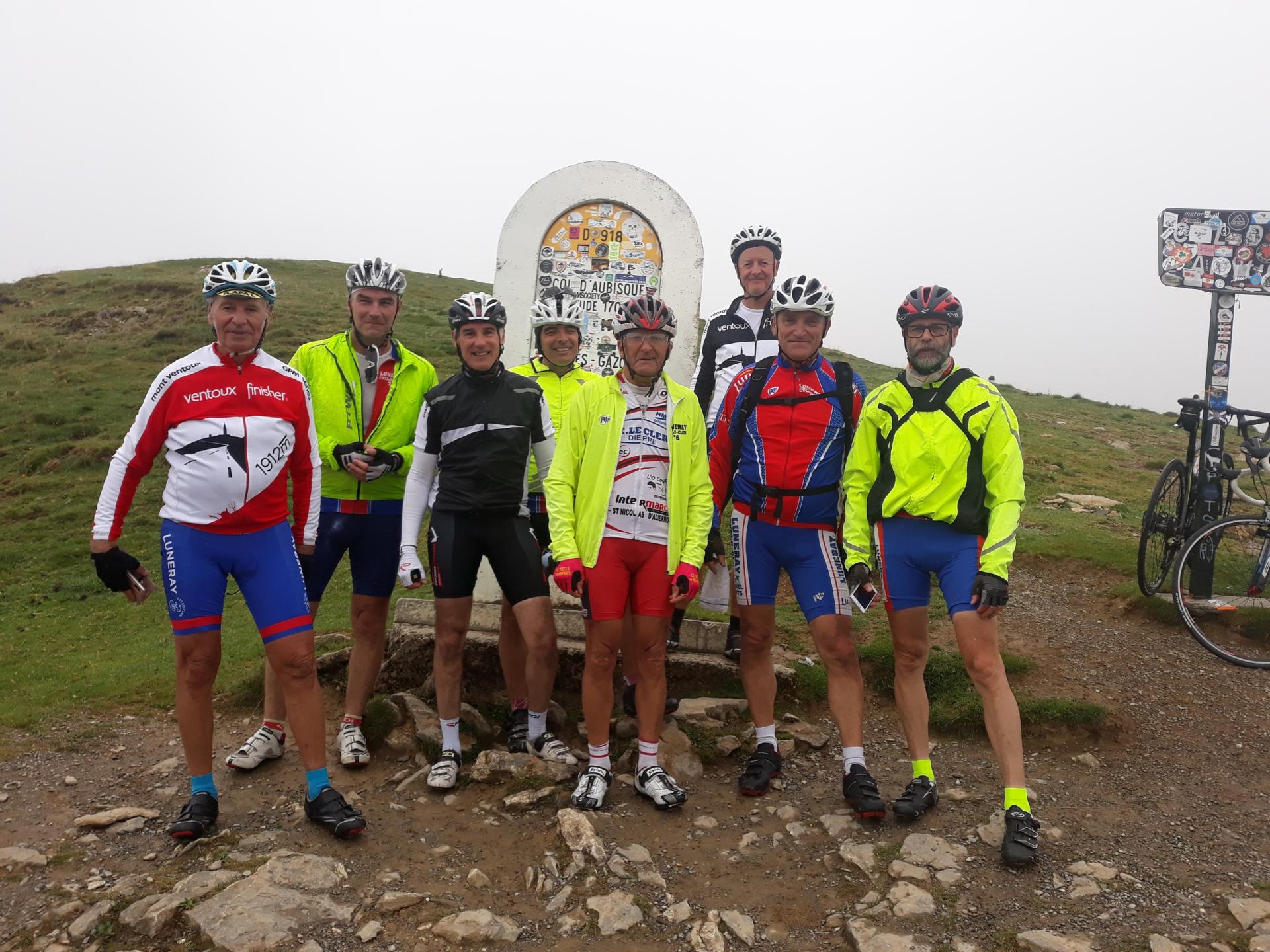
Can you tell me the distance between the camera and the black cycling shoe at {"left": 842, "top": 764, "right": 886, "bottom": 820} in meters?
4.81

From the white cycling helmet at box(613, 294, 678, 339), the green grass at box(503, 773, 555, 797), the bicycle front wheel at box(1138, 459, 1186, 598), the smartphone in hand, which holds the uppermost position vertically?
the white cycling helmet at box(613, 294, 678, 339)

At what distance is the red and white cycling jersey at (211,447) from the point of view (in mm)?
→ 4496

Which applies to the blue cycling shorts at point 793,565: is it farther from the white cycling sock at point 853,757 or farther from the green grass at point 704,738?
the green grass at point 704,738

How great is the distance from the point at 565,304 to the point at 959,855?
Result: 172 inches

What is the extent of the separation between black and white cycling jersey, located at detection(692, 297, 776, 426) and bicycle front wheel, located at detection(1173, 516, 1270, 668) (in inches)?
185

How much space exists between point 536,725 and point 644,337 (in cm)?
268

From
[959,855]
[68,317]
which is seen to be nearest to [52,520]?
[959,855]

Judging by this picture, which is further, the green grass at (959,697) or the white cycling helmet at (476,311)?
the green grass at (959,697)

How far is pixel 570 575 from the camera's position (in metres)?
4.85

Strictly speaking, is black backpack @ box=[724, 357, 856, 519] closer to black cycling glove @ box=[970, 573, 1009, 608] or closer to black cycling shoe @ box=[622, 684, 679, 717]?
black cycling glove @ box=[970, 573, 1009, 608]

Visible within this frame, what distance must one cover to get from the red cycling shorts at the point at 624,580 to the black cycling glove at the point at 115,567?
2.46m

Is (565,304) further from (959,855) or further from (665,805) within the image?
(959,855)

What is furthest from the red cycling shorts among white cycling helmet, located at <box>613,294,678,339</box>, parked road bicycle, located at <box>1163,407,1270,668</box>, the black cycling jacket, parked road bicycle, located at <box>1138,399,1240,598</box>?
parked road bicycle, located at <box>1138,399,1240,598</box>

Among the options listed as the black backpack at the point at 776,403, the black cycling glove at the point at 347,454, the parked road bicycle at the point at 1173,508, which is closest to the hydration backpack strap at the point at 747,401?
the black backpack at the point at 776,403
